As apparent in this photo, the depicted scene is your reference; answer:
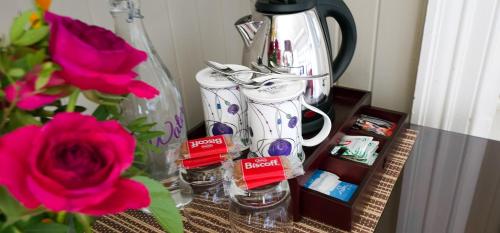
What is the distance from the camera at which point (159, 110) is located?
0.61m

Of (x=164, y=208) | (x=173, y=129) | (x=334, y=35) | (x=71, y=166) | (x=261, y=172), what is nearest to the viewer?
(x=71, y=166)

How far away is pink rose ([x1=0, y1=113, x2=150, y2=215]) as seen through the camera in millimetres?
207

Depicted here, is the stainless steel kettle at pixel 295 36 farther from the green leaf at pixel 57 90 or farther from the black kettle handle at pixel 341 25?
the green leaf at pixel 57 90

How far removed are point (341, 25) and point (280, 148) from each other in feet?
0.87

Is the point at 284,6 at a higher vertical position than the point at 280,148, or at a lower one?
higher

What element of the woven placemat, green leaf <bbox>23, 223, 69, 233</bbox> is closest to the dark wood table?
the woven placemat

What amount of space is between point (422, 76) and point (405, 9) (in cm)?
14

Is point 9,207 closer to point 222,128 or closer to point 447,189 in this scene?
point 222,128

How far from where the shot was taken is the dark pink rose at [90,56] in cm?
23

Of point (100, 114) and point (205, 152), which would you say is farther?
point (205, 152)

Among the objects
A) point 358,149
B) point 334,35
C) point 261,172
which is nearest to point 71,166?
point 261,172

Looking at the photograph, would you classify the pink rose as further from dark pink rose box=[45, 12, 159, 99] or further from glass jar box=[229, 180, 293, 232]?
glass jar box=[229, 180, 293, 232]

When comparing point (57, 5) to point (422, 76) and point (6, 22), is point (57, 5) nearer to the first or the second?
point (6, 22)

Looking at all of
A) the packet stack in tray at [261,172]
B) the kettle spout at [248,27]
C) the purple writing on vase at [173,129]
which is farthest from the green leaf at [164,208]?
the kettle spout at [248,27]
